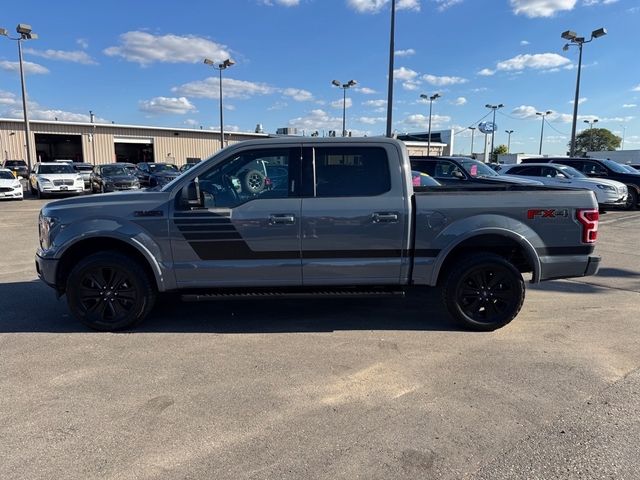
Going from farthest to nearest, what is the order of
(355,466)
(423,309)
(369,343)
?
(423,309) → (369,343) → (355,466)

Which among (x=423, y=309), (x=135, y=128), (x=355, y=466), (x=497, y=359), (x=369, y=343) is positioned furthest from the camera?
(x=135, y=128)

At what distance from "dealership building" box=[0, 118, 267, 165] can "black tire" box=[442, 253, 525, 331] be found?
44.7 metres

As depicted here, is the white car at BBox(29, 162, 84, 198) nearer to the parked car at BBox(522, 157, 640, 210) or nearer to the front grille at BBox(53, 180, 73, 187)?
the front grille at BBox(53, 180, 73, 187)

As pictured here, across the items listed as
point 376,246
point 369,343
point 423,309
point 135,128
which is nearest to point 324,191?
point 376,246

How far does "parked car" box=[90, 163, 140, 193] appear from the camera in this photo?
70.6 feet

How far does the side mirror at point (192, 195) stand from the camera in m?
4.59

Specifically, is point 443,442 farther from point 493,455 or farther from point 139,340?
point 139,340

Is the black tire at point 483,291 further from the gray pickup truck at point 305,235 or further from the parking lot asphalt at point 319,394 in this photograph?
the parking lot asphalt at point 319,394

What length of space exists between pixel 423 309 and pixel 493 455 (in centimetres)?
294

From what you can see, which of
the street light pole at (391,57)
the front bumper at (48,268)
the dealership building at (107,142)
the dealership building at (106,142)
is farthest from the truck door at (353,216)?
the dealership building at (107,142)

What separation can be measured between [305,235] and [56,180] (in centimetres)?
2136

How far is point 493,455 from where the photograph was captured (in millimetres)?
2871

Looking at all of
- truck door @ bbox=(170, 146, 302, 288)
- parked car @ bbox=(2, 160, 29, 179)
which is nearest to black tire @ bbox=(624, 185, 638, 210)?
truck door @ bbox=(170, 146, 302, 288)

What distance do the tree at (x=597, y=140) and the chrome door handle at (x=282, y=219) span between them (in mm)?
117125
